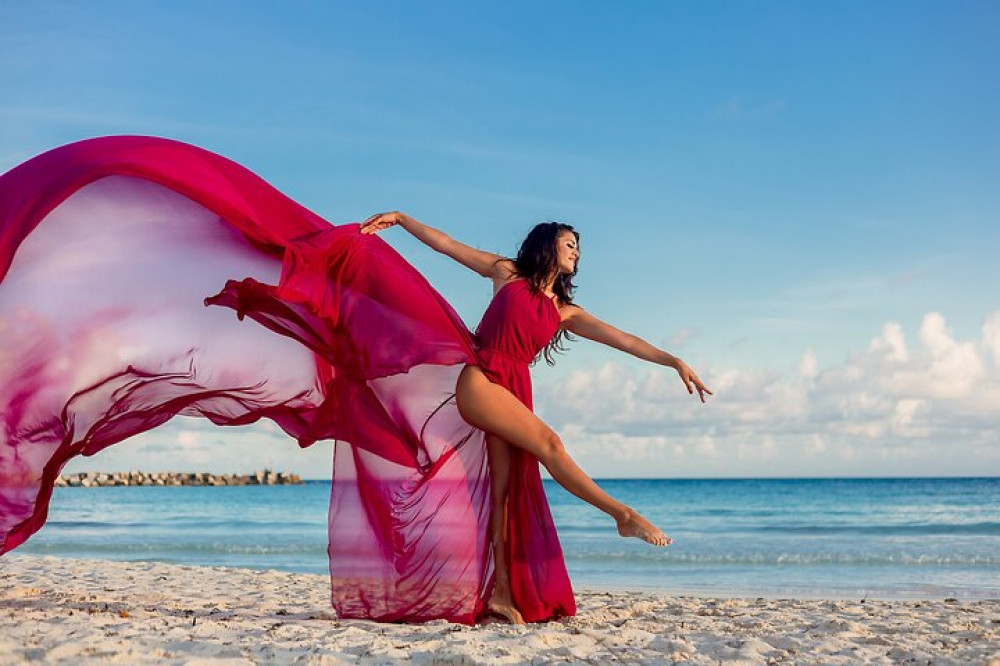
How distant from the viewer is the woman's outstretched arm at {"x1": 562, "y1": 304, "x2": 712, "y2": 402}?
5.87 meters

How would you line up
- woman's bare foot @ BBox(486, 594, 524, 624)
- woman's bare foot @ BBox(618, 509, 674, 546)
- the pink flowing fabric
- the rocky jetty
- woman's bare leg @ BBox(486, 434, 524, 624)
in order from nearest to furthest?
the pink flowing fabric < woman's bare foot @ BBox(618, 509, 674, 546) < woman's bare foot @ BBox(486, 594, 524, 624) < woman's bare leg @ BBox(486, 434, 524, 624) < the rocky jetty

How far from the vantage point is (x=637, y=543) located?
14.9m

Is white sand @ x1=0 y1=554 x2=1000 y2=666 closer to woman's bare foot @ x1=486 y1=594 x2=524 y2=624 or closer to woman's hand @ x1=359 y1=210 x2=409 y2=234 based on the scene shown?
woman's bare foot @ x1=486 y1=594 x2=524 y2=624

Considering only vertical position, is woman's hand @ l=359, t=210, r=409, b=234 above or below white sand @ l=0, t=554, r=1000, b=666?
above

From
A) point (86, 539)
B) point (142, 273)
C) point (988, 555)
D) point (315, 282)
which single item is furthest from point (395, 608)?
point (86, 539)

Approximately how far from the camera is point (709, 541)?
59.8 feet

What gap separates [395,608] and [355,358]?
137 cm

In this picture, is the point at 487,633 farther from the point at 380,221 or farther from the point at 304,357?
the point at 380,221

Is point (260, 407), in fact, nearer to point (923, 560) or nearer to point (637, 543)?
point (637, 543)

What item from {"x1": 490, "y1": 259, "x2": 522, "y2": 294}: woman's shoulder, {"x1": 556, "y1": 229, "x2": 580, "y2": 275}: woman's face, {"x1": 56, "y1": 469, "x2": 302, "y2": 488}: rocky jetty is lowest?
{"x1": 56, "y1": 469, "x2": 302, "y2": 488}: rocky jetty

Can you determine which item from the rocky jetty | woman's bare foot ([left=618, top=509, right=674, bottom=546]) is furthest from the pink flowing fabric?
the rocky jetty

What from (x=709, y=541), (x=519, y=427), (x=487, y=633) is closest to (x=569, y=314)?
(x=519, y=427)

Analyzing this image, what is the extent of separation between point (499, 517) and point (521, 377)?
2.59 feet

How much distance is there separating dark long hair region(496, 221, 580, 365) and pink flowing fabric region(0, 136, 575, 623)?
0.39ft
